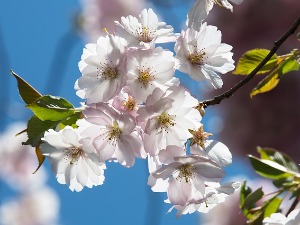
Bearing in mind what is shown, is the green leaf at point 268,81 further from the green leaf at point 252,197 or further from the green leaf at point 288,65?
the green leaf at point 252,197

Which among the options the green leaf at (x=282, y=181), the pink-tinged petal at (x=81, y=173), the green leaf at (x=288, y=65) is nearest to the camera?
the pink-tinged petal at (x=81, y=173)

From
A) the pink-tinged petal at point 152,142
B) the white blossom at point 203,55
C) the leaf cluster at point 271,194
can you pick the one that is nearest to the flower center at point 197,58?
the white blossom at point 203,55

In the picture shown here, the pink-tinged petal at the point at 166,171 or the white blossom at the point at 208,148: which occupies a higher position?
the white blossom at the point at 208,148

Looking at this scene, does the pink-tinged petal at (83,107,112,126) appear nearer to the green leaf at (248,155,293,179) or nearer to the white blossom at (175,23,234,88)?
the white blossom at (175,23,234,88)

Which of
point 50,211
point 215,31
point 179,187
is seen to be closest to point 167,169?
point 179,187

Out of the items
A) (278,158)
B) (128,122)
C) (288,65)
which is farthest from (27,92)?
(278,158)

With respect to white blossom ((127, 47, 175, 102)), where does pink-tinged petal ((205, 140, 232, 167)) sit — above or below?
below

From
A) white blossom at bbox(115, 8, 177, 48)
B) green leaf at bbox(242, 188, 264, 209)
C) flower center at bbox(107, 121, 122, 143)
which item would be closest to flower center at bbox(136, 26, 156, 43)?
white blossom at bbox(115, 8, 177, 48)

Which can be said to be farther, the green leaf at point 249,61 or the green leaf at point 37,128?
the green leaf at point 249,61
